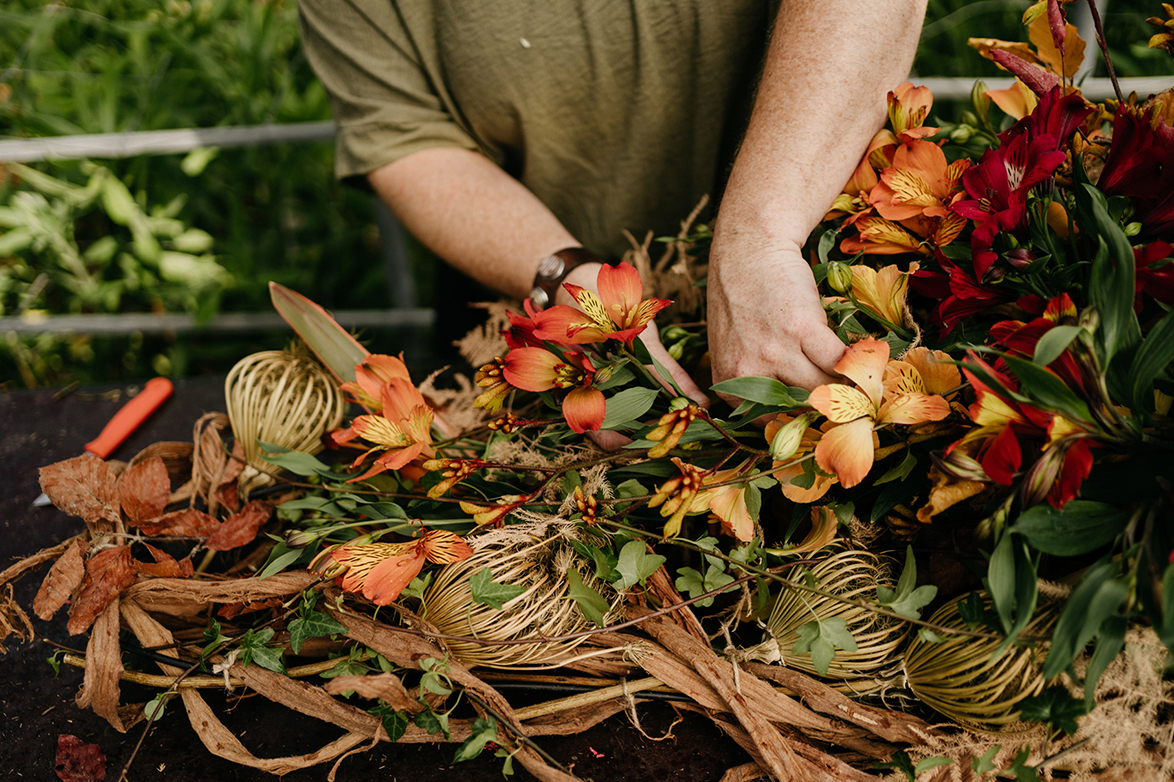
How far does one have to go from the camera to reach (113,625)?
46cm

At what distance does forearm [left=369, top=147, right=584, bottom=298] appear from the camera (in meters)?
0.72

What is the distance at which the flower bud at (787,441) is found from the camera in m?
0.36

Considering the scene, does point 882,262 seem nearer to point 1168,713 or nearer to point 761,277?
point 761,277

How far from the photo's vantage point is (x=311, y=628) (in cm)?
43

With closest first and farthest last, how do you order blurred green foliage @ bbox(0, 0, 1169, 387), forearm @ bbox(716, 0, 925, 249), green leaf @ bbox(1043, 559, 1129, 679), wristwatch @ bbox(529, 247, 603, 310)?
1. green leaf @ bbox(1043, 559, 1129, 679)
2. forearm @ bbox(716, 0, 925, 249)
3. wristwatch @ bbox(529, 247, 603, 310)
4. blurred green foliage @ bbox(0, 0, 1169, 387)

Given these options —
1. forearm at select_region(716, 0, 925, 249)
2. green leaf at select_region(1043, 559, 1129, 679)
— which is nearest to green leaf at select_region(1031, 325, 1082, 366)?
green leaf at select_region(1043, 559, 1129, 679)

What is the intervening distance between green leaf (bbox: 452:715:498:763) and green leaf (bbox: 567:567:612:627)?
3.7 inches

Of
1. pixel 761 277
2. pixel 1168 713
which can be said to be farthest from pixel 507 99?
pixel 1168 713

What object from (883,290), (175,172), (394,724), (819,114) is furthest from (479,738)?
(175,172)

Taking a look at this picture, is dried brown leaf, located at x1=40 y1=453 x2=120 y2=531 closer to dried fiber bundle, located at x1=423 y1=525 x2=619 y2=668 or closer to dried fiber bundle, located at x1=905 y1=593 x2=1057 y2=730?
dried fiber bundle, located at x1=423 y1=525 x2=619 y2=668

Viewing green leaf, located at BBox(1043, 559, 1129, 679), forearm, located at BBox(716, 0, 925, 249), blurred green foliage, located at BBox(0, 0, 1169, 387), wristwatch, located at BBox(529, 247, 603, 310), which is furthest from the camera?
blurred green foliage, located at BBox(0, 0, 1169, 387)

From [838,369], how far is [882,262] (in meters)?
0.19

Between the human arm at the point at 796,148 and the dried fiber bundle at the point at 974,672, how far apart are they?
0.20 meters

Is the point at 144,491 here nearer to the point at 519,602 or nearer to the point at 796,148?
the point at 519,602
